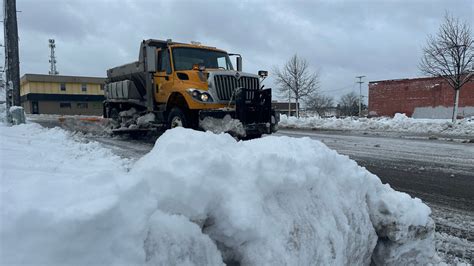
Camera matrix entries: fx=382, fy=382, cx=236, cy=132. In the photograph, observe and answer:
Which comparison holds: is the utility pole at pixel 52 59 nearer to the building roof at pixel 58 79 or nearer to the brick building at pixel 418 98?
the building roof at pixel 58 79

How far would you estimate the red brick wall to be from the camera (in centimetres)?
3862

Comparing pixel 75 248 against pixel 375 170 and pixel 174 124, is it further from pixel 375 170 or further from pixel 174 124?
pixel 174 124

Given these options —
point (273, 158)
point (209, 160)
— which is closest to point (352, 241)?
point (273, 158)

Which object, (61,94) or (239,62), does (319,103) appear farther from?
(239,62)

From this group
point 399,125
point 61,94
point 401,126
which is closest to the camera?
point 401,126

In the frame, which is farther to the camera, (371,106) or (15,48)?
(371,106)

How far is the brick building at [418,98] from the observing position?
38.5m

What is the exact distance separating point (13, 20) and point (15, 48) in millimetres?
919

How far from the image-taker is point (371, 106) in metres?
45.5

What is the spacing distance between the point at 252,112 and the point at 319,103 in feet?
211

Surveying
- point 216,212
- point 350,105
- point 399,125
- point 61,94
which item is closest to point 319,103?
point 350,105

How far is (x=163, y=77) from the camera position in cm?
1170

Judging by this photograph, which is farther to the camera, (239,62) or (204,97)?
(239,62)

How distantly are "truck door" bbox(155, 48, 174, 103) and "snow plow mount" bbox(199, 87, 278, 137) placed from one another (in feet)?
5.82
